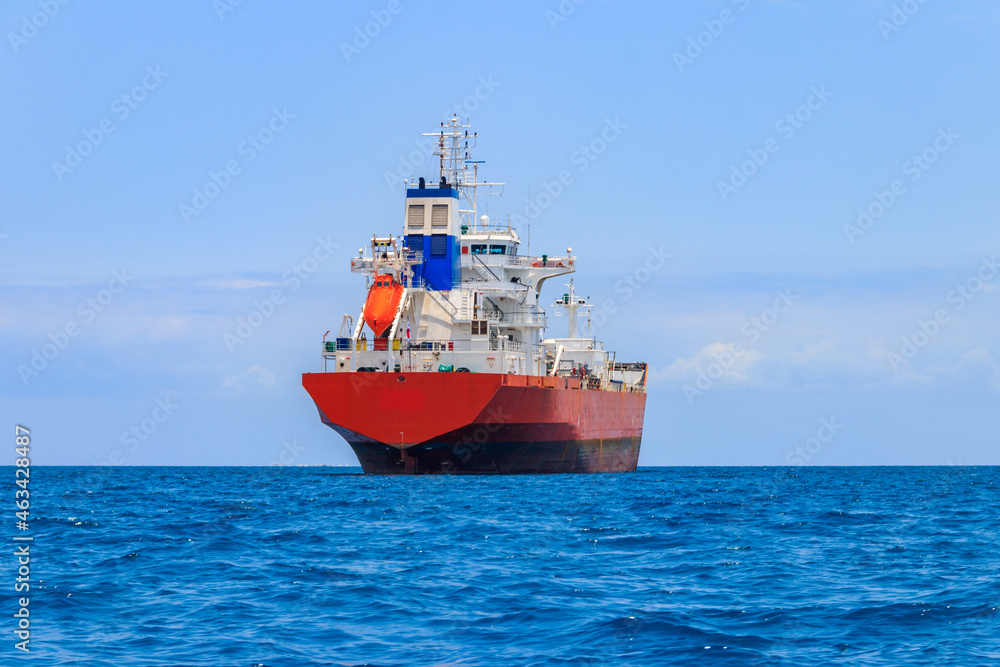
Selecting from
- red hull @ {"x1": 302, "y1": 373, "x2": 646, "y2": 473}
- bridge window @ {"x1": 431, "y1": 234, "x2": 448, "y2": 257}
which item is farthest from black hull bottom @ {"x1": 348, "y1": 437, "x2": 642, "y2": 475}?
bridge window @ {"x1": 431, "y1": 234, "x2": 448, "y2": 257}

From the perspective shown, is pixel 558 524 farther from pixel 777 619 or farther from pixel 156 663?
pixel 156 663

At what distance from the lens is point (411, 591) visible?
15586 mm

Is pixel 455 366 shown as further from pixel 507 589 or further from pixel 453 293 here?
pixel 507 589

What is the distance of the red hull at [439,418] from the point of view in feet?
133

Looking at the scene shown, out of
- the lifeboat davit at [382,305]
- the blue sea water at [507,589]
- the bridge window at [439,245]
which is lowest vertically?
the blue sea water at [507,589]

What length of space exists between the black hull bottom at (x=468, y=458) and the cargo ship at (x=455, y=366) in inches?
2.1

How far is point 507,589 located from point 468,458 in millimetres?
27294

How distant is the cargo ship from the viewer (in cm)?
4091

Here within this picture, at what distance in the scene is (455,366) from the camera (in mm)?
45594

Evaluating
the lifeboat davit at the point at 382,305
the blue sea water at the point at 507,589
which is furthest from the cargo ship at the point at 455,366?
the blue sea water at the point at 507,589

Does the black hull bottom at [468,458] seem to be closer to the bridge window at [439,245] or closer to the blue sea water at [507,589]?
the bridge window at [439,245]

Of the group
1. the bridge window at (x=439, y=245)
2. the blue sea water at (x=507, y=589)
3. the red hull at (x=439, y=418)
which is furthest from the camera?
the bridge window at (x=439, y=245)

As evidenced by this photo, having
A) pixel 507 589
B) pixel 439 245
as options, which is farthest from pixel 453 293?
pixel 507 589

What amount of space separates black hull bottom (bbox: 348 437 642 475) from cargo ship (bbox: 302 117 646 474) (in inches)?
2.1
